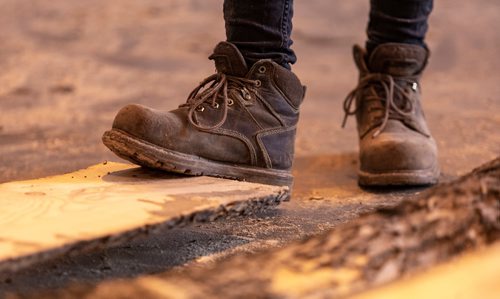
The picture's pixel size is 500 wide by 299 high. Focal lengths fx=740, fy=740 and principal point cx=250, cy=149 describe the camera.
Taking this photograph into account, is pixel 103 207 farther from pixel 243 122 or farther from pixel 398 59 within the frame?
pixel 398 59

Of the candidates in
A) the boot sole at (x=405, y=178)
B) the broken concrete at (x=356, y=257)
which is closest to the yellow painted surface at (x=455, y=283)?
the broken concrete at (x=356, y=257)

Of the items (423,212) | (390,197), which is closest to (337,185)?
(390,197)

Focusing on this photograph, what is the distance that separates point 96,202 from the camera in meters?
1.16

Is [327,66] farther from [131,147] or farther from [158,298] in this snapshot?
[158,298]

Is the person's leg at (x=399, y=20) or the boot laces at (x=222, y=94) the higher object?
the person's leg at (x=399, y=20)

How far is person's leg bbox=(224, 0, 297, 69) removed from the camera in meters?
1.46

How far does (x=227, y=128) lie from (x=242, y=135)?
35 mm

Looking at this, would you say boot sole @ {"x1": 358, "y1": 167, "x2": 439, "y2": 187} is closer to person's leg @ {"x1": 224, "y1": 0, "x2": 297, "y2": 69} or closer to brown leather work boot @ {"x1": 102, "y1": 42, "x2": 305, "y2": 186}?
brown leather work boot @ {"x1": 102, "y1": 42, "x2": 305, "y2": 186}

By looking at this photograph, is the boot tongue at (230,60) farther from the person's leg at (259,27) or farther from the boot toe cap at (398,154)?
the boot toe cap at (398,154)

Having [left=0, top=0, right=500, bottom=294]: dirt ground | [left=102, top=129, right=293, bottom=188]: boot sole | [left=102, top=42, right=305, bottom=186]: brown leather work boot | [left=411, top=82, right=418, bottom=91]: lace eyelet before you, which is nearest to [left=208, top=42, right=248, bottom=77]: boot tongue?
[left=102, top=42, right=305, bottom=186]: brown leather work boot

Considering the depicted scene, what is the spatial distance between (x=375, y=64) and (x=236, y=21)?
1.67 feet

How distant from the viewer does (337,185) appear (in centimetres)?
185

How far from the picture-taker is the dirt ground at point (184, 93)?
129cm

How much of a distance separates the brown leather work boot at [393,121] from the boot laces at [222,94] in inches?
16.3
